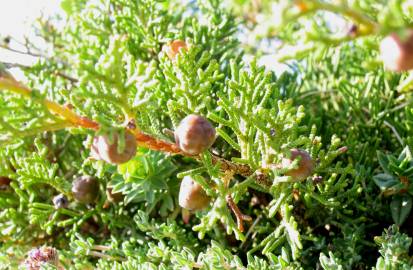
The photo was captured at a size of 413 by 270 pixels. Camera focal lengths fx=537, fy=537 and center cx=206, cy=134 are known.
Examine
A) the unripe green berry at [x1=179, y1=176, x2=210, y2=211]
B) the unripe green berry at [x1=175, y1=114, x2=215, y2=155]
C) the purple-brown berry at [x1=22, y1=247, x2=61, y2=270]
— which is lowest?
the purple-brown berry at [x1=22, y1=247, x2=61, y2=270]

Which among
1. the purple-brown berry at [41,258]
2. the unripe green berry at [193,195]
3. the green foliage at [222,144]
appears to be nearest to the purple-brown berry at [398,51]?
the green foliage at [222,144]

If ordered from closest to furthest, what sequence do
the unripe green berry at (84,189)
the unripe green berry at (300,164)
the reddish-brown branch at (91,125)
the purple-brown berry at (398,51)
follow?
the purple-brown berry at (398,51) < the reddish-brown branch at (91,125) < the unripe green berry at (300,164) < the unripe green berry at (84,189)

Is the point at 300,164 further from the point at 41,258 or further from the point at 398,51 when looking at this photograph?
the point at 41,258

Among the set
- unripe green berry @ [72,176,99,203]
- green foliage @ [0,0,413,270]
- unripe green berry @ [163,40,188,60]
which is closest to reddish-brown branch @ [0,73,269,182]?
green foliage @ [0,0,413,270]

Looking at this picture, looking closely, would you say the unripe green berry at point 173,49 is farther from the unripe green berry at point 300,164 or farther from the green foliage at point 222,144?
the unripe green berry at point 300,164

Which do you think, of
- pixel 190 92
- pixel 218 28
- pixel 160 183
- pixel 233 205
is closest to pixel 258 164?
pixel 233 205

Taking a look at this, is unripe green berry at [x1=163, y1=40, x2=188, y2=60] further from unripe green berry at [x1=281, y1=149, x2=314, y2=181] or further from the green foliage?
unripe green berry at [x1=281, y1=149, x2=314, y2=181]
